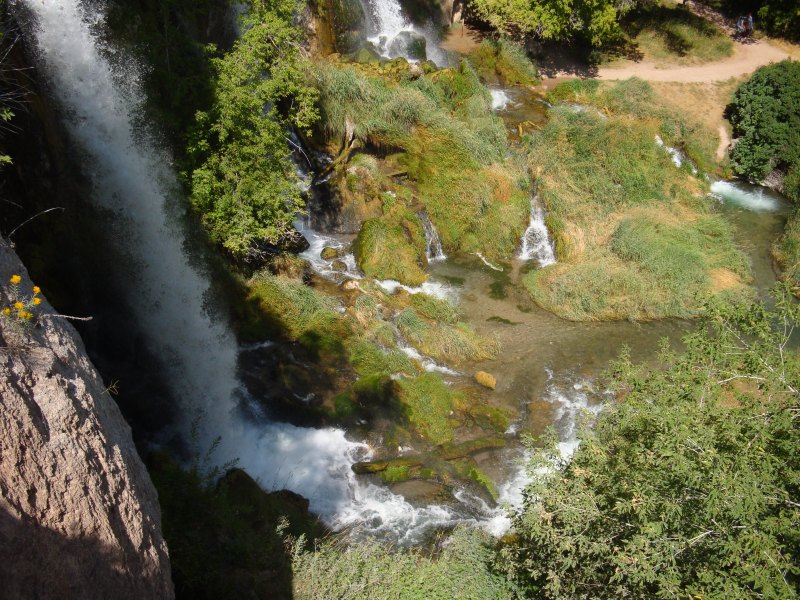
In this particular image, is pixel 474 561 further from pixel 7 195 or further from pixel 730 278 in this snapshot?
pixel 730 278

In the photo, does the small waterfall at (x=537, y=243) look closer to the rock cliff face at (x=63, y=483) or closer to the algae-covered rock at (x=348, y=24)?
the algae-covered rock at (x=348, y=24)

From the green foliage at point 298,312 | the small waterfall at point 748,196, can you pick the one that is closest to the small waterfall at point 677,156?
the small waterfall at point 748,196

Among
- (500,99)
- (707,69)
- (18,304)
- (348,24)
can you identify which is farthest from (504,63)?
(18,304)

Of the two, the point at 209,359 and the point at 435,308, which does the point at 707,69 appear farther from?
the point at 209,359


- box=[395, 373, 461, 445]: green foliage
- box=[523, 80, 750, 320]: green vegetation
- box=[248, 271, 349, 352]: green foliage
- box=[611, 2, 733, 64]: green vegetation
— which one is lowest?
box=[395, 373, 461, 445]: green foliage

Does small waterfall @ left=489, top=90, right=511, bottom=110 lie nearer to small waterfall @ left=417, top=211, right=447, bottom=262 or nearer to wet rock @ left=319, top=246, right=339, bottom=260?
small waterfall @ left=417, top=211, right=447, bottom=262

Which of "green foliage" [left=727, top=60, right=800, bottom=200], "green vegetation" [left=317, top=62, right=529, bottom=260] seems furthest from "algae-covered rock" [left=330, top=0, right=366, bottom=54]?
"green foliage" [left=727, top=60, right=800, bottom=200]

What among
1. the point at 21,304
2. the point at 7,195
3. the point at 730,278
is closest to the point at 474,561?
the point at 21,304
